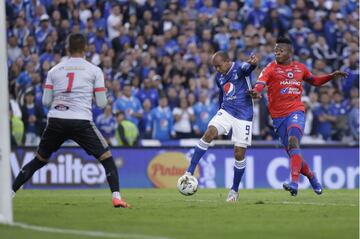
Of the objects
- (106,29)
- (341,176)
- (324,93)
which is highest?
(106,29)

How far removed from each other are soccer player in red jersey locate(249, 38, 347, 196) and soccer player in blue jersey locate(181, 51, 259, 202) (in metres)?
0.40

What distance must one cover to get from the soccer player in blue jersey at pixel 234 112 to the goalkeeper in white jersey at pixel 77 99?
271 cm

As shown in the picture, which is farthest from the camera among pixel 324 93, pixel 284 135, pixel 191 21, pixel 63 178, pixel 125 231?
pixel 191 21

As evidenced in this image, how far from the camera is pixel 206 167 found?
85.4 feet

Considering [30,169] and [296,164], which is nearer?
[30,169]

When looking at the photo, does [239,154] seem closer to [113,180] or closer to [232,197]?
[232,197]

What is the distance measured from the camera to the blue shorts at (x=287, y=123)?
55.7ft

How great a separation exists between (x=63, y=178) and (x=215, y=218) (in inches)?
513

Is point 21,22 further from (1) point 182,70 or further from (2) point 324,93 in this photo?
(2) point 324,93

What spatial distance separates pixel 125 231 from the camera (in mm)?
10898

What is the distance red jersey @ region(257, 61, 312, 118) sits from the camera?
671 inches

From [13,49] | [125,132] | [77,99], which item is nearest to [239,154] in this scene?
[77,99]

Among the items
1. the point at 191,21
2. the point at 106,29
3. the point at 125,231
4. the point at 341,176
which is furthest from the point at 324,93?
the point at 125,231

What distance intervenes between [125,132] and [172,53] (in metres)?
3.62
